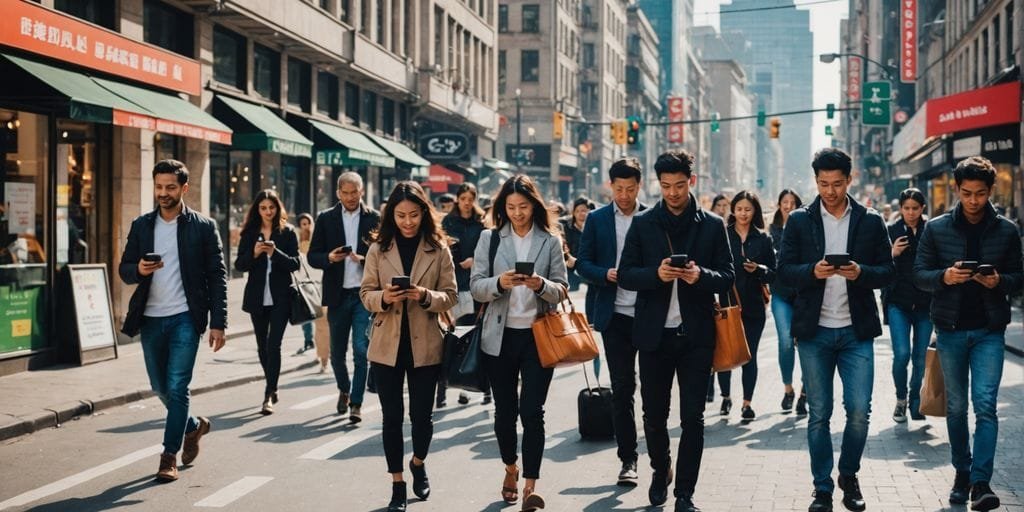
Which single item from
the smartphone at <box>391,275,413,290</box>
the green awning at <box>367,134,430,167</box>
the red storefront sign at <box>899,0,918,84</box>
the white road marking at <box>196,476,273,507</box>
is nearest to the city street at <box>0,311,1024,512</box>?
the white road marking at <box>196,476,273,507</box>

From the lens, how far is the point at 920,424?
388 inches

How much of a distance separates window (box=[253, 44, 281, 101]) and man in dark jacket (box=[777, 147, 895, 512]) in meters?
18.2

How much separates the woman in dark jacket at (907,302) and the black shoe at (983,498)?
10.1 feet

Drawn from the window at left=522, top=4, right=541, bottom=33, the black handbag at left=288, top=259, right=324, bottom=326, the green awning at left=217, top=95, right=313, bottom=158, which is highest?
the window at left=522, top=4, right=541, bottom=33

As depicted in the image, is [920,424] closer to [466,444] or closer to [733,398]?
[733,398]

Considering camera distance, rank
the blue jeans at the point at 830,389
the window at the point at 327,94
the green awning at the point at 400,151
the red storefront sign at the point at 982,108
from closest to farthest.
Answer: the blue jeans at the point at 830,389
the red storefront sign at the point at 982,108
the window at the point at 327,94
the green awning at the point at 400,151

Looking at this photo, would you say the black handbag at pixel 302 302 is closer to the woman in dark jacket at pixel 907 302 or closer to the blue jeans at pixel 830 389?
the woman in dark jacket at pixel 907 302

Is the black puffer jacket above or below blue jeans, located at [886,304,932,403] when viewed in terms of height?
above

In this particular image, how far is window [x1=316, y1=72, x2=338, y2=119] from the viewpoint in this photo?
1083 inches

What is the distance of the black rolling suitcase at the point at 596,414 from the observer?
355 inches

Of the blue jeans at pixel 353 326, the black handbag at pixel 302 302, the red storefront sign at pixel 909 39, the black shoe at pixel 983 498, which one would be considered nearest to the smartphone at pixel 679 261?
the black shoe at pixel 983 498

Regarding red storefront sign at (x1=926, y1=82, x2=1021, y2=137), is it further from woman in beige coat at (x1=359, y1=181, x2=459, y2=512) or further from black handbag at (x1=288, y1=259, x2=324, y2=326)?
woman in beige coat at (x1=359, y1=181, x2=459, y2=512)

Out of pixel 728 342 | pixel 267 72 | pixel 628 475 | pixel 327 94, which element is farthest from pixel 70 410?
pixel 327 94

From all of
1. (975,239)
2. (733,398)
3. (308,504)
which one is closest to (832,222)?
(975,239)
